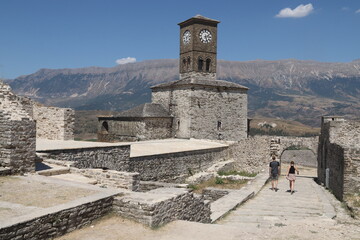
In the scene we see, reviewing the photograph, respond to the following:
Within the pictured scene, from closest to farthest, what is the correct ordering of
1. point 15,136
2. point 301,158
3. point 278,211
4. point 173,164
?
point 15,136 → point 278,211 → point 173,164 → point 301,158

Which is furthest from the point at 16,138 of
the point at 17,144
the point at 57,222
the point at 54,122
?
the point at 54,122

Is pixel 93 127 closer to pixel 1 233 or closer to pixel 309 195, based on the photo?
pixel 309 195

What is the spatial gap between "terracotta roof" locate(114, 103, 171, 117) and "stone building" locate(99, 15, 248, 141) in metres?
0.35

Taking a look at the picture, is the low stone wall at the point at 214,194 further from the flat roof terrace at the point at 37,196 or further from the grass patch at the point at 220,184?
the flat roof terrace at the point at 37,196

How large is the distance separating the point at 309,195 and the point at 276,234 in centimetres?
768

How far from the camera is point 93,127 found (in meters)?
72.6

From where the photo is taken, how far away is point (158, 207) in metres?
6.82

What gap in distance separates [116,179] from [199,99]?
20.3 m

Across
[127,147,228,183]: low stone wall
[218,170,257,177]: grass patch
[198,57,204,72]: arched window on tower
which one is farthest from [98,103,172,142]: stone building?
[218,170,257,177]: grass patch

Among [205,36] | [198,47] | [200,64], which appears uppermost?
[205,36]

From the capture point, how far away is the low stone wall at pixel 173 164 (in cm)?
1682

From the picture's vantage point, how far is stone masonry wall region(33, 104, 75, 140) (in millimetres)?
16969

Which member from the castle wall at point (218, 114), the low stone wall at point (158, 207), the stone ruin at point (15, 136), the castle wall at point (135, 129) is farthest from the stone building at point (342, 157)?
the castle wall at point (135, 129)

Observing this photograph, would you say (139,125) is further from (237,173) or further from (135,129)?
(237,173)
